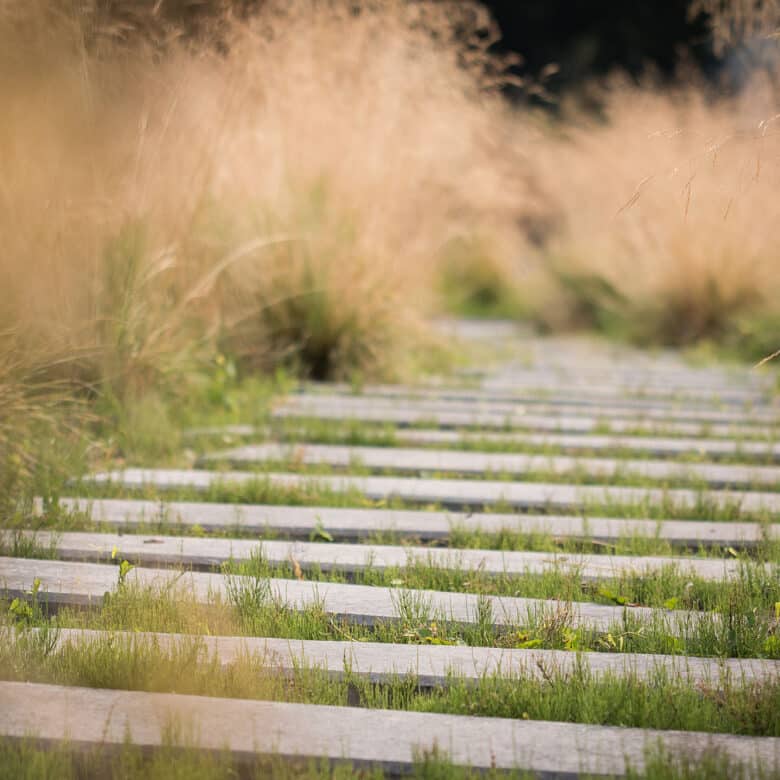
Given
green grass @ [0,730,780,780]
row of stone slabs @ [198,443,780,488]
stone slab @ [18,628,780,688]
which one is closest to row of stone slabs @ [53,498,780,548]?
row of stone slabs @ [198,443,780,488]

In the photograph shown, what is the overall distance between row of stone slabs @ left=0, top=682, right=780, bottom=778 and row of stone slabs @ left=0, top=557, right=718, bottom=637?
13.3 inches

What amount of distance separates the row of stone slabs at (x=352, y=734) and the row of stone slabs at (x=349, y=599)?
1.11 ft

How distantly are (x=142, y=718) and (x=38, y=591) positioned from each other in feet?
1.72

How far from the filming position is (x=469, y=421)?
11.4 ft

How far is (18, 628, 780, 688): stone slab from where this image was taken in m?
1.48

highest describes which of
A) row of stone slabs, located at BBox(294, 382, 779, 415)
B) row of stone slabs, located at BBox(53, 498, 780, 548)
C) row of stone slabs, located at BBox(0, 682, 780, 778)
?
row of stone slabs, located at BBox(294, 382, 779, 415)

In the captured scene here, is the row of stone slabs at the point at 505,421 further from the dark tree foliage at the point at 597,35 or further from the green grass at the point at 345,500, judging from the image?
the dark tree foliage at the point at 597,35

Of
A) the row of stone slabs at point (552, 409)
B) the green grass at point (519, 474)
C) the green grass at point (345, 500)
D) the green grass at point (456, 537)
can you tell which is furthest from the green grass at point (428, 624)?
the row of stone slabs at point (552, 409)

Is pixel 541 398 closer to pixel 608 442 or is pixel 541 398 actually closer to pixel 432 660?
pixel 608 442

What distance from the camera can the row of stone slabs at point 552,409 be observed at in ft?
11.9

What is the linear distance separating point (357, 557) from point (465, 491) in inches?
24.9

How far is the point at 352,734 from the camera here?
51.7 inches

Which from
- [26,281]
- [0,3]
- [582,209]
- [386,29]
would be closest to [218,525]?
[26,281]

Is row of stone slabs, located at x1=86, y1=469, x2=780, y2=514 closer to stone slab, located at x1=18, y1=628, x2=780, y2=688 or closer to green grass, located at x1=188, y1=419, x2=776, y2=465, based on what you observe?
green grass, located at x1=188, y1=419, x2=776, y2=465
